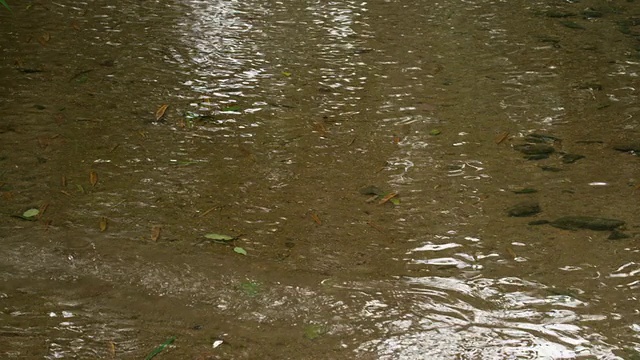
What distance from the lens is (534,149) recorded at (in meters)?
2.88

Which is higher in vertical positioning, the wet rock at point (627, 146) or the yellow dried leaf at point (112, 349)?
the wet rock at point (627, 146)

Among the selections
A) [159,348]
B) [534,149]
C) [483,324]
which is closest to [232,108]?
[534,149]

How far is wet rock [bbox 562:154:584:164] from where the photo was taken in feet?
9.14

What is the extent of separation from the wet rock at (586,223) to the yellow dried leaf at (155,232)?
4.06ft

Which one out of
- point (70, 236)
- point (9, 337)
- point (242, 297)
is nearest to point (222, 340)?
point (242, 297)

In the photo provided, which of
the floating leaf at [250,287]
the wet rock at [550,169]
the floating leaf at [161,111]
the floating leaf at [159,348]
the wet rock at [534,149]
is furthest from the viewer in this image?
the floating leaf at [161,111]

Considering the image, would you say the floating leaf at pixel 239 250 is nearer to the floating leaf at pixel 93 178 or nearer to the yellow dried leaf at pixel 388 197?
the yellow dried leaf at pixel 388 197

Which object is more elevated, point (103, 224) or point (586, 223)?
point (586, 223)

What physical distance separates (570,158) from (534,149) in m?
0.14

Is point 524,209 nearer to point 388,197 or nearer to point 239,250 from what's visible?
point 388,197

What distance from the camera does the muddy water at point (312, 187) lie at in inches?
77.4

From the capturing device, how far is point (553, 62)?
3.74m

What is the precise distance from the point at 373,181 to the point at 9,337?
4.28 feet

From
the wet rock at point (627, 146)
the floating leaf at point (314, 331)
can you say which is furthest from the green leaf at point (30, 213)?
the wet rock at point (627, 146)
